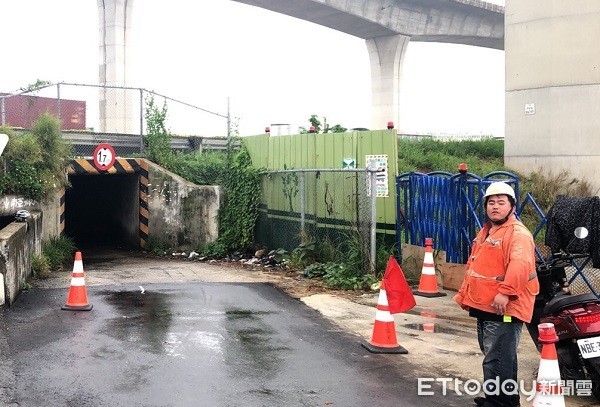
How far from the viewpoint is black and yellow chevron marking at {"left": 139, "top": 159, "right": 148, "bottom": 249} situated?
16859mm

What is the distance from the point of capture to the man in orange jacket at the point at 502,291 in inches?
201

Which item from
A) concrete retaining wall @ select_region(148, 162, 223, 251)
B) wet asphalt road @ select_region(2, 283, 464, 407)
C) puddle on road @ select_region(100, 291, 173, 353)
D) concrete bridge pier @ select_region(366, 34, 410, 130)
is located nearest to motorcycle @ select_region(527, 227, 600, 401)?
wet asphalt road @ select_region(2, 283, 464, 407)

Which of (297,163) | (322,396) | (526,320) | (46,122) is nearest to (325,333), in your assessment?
(322,396)

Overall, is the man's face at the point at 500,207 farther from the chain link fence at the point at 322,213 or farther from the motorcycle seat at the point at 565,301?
the chain link fence at the point at 322,213

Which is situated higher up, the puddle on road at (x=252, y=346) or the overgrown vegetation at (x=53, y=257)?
the overgrown vegetation at (x=53, y=257)

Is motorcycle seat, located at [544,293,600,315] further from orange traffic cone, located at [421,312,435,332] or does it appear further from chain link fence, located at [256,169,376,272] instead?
chain link fence, located at [256,169,376,272]

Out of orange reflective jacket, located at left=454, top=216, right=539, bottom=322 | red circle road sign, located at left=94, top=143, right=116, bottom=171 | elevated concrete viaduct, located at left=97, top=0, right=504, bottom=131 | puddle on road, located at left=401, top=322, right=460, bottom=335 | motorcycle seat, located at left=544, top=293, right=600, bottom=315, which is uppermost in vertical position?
elevated concrete viaduct, located at left=97, top=0, right=504, bottom=131

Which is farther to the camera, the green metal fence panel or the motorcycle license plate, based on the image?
the green metal fence panel

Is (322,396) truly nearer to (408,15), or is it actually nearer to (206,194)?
(206,194)

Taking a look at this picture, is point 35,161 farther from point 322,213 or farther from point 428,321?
point 428,321

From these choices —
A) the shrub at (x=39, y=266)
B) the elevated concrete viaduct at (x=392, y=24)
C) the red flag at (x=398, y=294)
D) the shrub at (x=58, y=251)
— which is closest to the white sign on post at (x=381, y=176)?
the red flag at (x=398, y=294)

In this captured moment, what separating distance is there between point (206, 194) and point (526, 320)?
11.9m

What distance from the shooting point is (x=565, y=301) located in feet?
18.6

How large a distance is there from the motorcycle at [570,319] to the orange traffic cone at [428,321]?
2.45m
